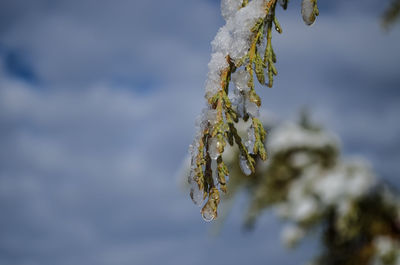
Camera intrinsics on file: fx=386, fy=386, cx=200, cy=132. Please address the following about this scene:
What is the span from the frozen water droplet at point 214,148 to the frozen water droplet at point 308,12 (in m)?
0.34

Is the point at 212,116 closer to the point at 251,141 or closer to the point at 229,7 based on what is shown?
the point at 251,141

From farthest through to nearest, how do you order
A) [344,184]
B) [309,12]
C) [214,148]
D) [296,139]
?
[296,139] → [344,184] → [309,12] → [214,148]

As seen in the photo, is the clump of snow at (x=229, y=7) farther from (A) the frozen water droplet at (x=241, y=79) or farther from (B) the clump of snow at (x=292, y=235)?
(B) the clump of snow at (x=292, y=235)

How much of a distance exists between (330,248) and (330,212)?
20.2 inches

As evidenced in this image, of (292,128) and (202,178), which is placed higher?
(292,128)

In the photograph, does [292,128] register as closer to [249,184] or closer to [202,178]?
[249,184]

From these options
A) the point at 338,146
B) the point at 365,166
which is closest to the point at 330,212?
the point at 365,166

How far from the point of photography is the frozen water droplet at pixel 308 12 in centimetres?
82

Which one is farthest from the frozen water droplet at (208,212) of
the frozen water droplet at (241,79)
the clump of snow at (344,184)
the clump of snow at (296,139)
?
the clump of snow at (296,139)

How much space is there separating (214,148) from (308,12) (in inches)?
14.6

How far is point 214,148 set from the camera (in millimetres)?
712

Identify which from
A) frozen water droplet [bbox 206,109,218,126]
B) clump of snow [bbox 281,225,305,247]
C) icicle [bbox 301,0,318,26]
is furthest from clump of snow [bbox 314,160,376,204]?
frozen water droplet [bbox 206,109,218,126]

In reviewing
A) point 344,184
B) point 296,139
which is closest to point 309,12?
point 344,184

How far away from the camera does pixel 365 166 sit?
3.71m
